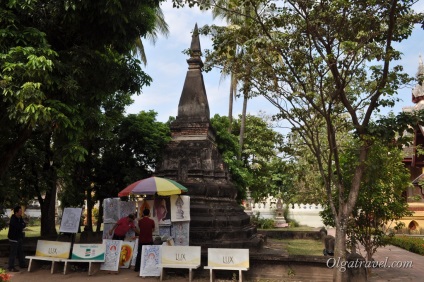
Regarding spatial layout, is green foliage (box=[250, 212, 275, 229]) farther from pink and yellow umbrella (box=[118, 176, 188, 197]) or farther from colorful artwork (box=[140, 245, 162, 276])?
colorful artwork (box=[140, 245, 162, 276])

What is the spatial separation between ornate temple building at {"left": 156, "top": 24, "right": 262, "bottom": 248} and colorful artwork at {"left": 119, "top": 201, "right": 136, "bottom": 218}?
175 cm

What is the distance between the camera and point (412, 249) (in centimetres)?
1602

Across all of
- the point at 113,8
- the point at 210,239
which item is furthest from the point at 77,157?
the point at 210,239

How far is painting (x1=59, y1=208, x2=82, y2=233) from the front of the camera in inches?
394

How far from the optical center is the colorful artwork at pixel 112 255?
29.0ft

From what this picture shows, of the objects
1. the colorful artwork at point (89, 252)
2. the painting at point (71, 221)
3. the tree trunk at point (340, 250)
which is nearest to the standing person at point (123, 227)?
the colorful artwork at point (89, 252)

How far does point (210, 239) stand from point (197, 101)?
5111mm

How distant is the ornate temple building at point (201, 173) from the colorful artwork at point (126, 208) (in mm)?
1749

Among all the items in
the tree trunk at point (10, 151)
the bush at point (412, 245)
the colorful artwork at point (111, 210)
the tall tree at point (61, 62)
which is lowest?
the bush at point (412, 245)

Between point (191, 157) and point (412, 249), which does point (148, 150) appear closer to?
point (191, 157)

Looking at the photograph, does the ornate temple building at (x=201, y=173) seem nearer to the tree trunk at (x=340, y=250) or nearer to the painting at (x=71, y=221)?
the painting at (x=71, y=221)

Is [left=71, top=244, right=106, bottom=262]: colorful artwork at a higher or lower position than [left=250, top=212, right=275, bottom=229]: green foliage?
higher

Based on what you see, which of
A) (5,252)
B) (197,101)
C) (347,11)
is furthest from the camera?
(197,101)

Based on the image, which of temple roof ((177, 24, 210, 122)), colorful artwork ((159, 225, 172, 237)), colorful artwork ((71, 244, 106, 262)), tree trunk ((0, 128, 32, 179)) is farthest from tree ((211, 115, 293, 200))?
tree trunk ((0, 128, 32, 179))
